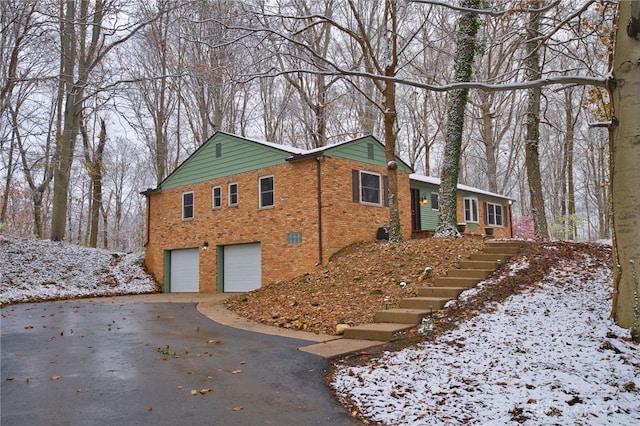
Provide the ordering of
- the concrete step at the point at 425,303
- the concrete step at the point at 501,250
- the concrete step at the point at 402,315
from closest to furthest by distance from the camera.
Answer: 1. the concrete step at the point at 402,315
2. the concrete step at the point at 425,303
3. the concrete step at the point at 501,250

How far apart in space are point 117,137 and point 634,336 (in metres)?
33.4

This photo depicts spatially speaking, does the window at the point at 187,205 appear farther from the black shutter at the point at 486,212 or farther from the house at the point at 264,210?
the black shutter at the point at 486,212

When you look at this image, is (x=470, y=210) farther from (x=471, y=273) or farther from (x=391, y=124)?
(x=471, y=273)

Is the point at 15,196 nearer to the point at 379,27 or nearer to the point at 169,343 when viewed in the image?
the point at 379,27

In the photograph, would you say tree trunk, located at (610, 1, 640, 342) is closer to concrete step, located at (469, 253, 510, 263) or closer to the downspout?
concrete step, located at (469, 253, 510, 263)

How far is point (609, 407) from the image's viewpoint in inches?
150

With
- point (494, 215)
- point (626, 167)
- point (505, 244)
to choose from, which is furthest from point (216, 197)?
point (494, 215)

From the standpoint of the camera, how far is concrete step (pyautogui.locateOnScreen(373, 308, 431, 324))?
7027 mm

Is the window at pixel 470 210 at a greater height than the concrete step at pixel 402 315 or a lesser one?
greater

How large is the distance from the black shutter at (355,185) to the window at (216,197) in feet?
16.4

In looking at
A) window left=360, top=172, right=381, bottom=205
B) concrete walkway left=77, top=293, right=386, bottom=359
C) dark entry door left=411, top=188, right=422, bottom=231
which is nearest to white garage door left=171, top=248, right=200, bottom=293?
concrete walkway left=77, top=293, right=386, bottom=359

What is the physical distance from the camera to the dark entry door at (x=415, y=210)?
60.0 feet

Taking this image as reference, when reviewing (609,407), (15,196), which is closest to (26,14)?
(609,407)

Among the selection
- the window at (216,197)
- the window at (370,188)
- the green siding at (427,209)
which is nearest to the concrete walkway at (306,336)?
the window at (370,188)
